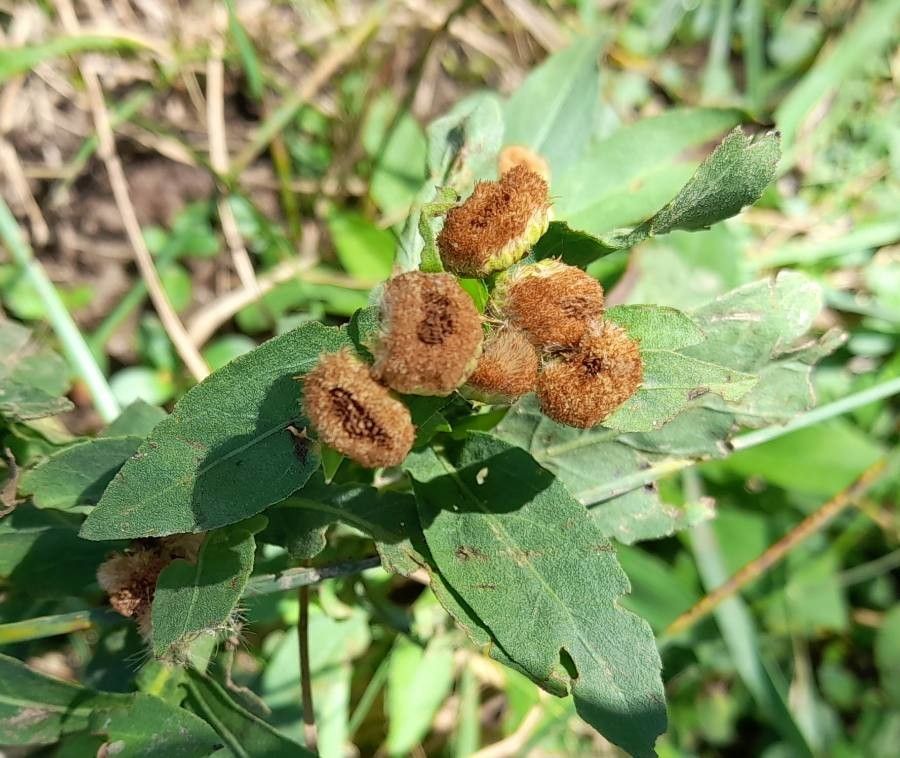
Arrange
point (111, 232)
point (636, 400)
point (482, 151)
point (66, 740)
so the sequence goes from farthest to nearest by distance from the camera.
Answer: point (111, 232)
point (482, 151)
point (66, 740)
point (636, 400)

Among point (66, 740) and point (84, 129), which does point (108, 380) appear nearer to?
point (84, 129)

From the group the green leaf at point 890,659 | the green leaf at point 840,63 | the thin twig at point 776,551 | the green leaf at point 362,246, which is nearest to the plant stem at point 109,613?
the thin twig at point 776,551

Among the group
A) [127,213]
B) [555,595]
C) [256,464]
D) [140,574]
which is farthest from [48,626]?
[127,213]

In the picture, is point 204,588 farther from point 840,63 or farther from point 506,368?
point 840,63

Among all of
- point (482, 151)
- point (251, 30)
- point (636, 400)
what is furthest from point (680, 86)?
point (636, 400)

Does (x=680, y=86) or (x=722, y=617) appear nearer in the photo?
(x=722, y=617)

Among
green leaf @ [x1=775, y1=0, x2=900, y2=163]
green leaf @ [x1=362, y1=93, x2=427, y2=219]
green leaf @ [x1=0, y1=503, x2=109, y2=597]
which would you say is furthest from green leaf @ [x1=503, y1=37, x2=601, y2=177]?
green leaf @ [x1=0, y1=503, x2=109, y2=597]

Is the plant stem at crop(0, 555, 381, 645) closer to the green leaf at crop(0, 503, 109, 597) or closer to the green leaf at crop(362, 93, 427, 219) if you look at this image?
the green leaf at crop(0, 503, 109, 597)
